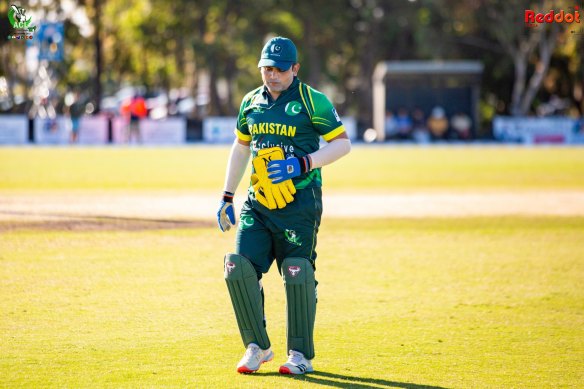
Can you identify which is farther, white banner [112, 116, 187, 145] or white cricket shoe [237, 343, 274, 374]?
white banner [112, 116, 187, 145]

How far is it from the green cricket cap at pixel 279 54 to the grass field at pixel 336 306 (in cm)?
196

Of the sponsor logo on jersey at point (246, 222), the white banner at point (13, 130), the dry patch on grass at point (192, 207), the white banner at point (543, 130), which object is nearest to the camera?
the sponsor logo on jersey at point (246, 222)

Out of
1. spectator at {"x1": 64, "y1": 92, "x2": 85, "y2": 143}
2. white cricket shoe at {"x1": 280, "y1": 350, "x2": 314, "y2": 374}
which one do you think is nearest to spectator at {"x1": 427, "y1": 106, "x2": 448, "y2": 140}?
spectator at {"x1": 64, "y1": 92, "x2": 85, "y2": 143}

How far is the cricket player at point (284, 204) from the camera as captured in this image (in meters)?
6.79

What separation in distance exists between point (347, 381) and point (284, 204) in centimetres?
117

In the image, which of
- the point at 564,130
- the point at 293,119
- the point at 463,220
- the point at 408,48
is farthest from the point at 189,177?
the point at 408,48

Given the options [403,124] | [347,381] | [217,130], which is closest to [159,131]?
[217,130]

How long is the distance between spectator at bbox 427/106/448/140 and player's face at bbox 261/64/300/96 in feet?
143

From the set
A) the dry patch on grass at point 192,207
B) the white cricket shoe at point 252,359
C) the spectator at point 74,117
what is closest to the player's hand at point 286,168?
the white cricket shoe at point 252,359

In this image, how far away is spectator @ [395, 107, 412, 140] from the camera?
164ft

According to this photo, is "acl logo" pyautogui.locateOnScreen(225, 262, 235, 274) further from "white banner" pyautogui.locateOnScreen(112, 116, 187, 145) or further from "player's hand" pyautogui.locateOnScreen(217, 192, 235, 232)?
"white banner" pyautogui.locateOnScreen(112, 116, 187, 145)

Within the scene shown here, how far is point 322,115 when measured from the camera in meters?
6.86

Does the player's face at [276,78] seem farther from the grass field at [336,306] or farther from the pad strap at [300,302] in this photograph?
the grass field at [336,306]

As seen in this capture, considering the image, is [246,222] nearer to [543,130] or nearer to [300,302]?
[300,302]
